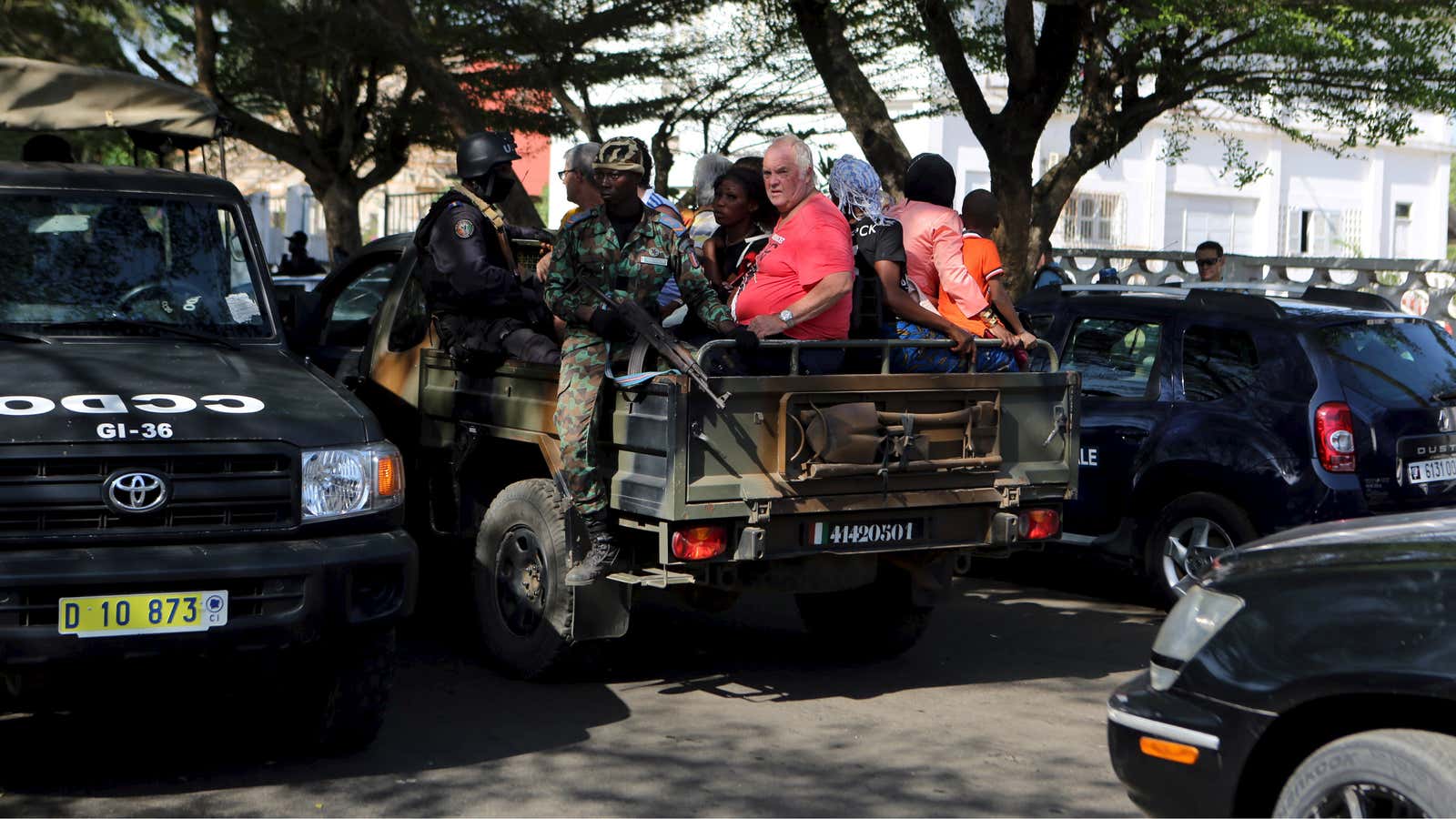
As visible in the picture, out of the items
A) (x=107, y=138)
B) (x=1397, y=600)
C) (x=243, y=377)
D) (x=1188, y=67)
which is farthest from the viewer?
(x=107, y=138)

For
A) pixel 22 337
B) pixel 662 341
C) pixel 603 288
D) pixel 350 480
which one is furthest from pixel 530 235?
pixel 350 480

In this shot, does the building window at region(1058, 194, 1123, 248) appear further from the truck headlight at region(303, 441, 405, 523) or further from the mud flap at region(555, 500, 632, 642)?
the truck headlight at region(303, 441, 405, 523)

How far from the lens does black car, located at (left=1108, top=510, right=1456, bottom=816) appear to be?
3650mm

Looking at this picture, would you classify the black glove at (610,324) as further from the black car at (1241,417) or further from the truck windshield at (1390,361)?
the truck windshield at (1390,361)

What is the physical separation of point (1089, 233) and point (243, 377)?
27.4m

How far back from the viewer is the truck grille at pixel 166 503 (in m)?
4.85

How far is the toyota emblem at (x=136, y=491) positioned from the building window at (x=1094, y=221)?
27.2 m

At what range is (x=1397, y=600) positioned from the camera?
147 inches

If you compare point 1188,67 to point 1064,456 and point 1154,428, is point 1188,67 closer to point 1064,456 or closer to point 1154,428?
point 1154,428

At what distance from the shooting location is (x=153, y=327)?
19.9ft

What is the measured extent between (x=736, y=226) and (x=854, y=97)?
21.2ft

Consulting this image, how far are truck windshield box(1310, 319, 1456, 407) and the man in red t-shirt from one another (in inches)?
108

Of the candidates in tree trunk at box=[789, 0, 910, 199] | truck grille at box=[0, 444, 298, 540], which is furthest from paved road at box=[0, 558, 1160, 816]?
tree trunk at box=[789, 0, 910, 199]

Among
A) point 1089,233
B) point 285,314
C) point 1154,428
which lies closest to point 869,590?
point 1154,428
